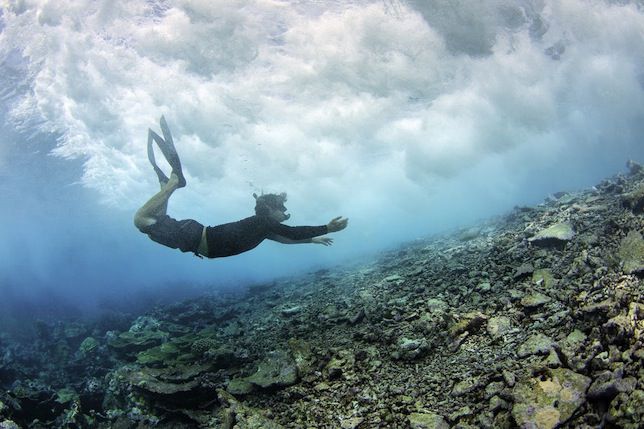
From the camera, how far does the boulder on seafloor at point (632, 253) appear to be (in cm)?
398

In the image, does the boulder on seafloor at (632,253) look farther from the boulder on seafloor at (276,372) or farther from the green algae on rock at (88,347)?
the green algae on rock at (88,347)

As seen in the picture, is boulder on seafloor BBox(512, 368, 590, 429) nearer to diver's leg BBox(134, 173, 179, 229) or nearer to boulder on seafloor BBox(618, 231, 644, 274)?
boulder on seafloor BBox(618, 231, 644, 274)

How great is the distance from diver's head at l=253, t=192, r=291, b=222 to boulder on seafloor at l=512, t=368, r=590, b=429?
4076 mm

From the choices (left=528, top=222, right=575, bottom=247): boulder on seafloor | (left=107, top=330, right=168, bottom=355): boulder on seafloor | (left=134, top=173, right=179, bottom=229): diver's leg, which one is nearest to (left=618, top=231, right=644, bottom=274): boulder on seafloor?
(left=528, top=222, right=575, bottom=247): boulder on seafloor

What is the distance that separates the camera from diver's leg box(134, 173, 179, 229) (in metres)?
5.34

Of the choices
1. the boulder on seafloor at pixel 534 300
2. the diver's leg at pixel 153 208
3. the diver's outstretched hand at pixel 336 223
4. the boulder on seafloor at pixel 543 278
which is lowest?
the boulder on seafloor at pixel 534 300

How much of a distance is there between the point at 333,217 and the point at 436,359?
11683 millimetres

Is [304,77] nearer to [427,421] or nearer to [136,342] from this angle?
[136,342]

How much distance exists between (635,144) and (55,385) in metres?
93.8

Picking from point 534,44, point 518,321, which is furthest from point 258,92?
point 518,321

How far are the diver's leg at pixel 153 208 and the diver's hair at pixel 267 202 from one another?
1.38 m

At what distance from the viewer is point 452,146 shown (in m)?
34.8

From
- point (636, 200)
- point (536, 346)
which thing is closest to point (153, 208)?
point (536, 346)

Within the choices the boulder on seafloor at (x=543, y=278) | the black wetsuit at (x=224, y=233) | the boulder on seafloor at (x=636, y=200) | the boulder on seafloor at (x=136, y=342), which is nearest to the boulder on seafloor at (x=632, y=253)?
the boulder on seafloor at (x=543, y=278)
